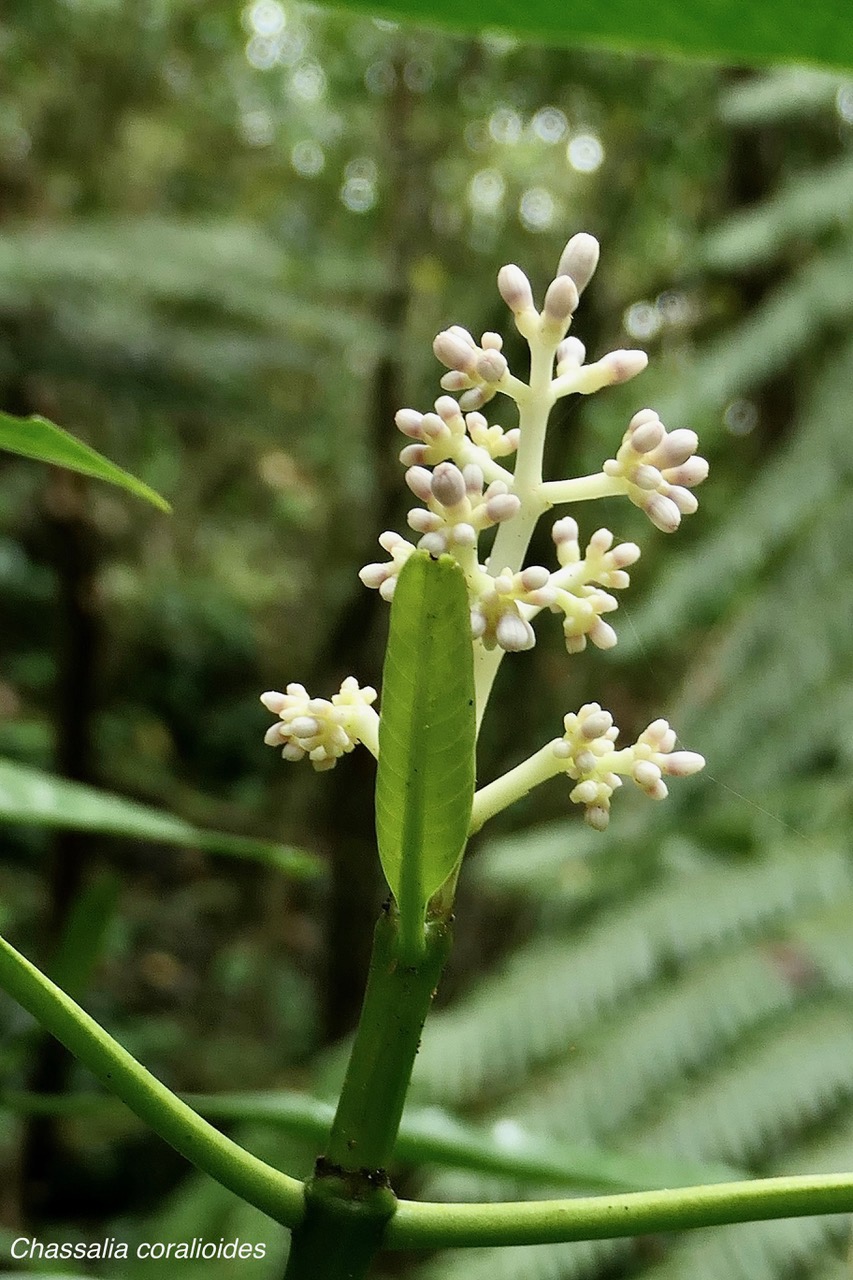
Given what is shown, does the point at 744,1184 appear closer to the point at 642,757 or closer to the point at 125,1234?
the point at 642,757

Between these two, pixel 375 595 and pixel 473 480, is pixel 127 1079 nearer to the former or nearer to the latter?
pixel 473 480

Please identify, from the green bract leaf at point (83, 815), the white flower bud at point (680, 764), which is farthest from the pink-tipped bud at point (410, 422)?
the green bract leaf at point (83, 815)

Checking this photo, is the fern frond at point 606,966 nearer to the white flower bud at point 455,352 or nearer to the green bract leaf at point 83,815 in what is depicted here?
the green bract leaf at point 83,815

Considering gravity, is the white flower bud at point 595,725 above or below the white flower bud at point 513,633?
below

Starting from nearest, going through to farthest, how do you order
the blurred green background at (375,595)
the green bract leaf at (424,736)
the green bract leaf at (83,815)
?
the green bract leaf at (424,736)
the green bract leaf at (83,815)
the blurred green background at (375,595)

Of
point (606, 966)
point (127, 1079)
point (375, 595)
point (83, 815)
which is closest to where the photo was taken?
point (127, 1079)

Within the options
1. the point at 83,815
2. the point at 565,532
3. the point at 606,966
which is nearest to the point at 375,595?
the point at 606,966

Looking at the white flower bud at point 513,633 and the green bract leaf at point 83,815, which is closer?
the white flower bud at point 513,633
